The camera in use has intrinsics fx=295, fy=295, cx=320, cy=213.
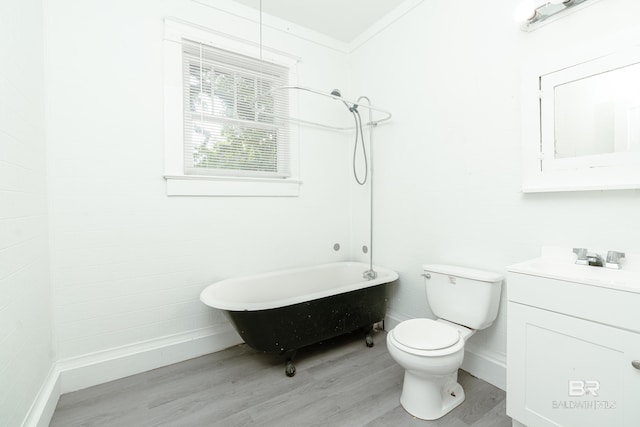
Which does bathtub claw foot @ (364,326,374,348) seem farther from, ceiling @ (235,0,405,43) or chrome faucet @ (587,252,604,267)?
ceiling @ (235,0,405,43)

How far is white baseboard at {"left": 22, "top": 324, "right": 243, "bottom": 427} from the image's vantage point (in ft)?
5.03

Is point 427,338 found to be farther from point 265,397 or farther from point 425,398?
point 265,397

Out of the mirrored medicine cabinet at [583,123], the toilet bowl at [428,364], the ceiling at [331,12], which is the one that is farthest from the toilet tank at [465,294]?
the ceiling at [331,12]

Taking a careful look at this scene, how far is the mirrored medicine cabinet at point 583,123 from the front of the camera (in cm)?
129

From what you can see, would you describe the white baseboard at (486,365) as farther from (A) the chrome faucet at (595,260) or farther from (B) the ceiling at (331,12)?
(B) the ceiling at (331,12)

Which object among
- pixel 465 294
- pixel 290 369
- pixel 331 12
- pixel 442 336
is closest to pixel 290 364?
pixel 290 369

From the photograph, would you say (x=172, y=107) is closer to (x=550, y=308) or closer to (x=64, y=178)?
(x=64, y=178)

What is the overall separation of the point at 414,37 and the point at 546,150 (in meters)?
1.31

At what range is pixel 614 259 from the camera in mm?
1299

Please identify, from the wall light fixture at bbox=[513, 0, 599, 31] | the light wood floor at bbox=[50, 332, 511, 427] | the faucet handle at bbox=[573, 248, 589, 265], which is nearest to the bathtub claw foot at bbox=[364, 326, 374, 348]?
the light wood floor at bbox=[50, 332, 511, 427]

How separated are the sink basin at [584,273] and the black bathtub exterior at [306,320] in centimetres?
103

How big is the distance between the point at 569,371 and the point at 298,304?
131cm

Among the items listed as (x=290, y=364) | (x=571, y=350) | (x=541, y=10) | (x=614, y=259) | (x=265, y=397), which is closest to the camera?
(x=571, y=350)

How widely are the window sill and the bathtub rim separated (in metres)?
0.64
